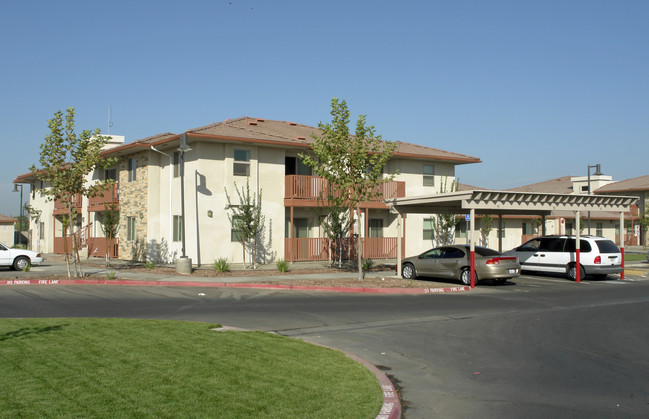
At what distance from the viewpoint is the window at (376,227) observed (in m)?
32.3

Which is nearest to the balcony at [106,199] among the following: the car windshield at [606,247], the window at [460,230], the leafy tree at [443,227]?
the leafy tree at [443,227]

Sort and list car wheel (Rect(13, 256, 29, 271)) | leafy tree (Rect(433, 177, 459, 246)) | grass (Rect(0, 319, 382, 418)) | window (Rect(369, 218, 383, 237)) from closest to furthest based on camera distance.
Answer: grass (Rect(0, 319, 382, 418)), car wheel (Rect(13, 256, 29, 271)), window (Rect(369, 218, 383, 237)), leafy tree (Rect(433, 177, 459, 246))

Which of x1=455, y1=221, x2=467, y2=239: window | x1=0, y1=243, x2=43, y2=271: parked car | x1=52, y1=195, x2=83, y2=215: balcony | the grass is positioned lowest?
the grass

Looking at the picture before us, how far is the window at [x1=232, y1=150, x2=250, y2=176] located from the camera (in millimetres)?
27719

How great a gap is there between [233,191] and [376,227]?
8993mm

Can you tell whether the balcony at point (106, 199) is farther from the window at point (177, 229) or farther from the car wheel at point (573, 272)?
the car wheel at point (573, 272)

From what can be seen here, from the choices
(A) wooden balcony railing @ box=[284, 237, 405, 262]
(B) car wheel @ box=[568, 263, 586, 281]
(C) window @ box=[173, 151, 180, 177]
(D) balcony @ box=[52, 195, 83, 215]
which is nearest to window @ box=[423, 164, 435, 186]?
(A) wooden balcony railing @ box=[284, 237, 405, 262]

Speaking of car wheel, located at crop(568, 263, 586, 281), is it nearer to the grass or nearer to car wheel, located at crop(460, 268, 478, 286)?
car wheel, located at crop(460, 268, 478, 286)

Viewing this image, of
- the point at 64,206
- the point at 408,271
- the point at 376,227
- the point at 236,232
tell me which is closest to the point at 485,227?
the point at 376,227

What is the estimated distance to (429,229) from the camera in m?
34.2

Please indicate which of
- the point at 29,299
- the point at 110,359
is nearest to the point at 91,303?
the point at 29,299

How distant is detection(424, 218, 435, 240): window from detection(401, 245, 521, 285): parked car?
1145 cm

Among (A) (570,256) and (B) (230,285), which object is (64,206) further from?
(A) (570,256)

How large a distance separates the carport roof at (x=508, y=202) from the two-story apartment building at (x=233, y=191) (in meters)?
6.15
